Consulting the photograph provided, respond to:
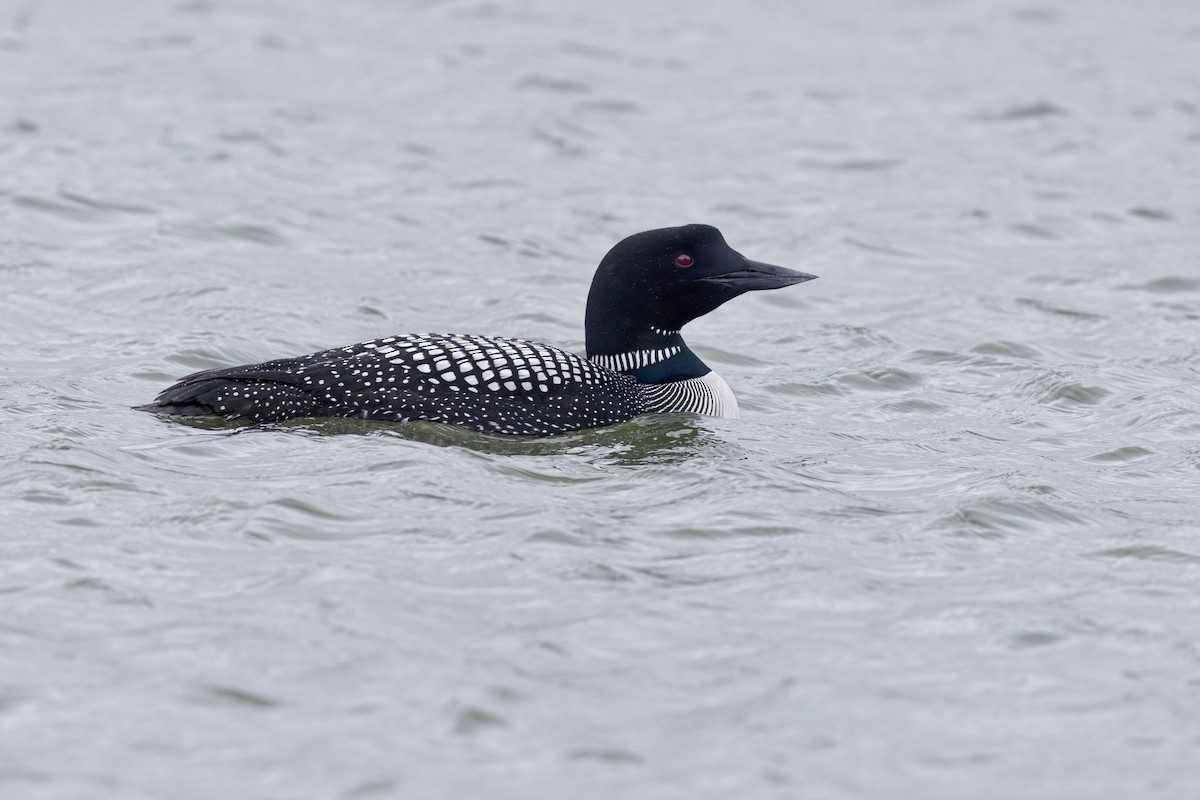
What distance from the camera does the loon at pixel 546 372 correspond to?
19.6 feet

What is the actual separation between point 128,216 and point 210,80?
10.3ft

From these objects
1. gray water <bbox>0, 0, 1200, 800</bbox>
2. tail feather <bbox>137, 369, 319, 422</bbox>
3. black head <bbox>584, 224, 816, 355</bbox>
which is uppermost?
black head <bbox>584, 224, 816, 355</bbox>

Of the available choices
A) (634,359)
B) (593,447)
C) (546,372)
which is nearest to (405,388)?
(546,372)

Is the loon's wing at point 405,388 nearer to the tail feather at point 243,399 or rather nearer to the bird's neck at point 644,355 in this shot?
the tail feather at point 243,399

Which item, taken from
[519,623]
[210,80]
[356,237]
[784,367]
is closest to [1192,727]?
[519,623]

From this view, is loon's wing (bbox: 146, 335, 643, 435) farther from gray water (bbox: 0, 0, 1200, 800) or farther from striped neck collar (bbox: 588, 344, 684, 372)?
striped neck collar (bbox: 588, 344, 684, 372)

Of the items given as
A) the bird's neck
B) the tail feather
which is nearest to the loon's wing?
the tail feather

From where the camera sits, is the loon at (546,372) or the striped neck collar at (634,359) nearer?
the loon at (546,372)

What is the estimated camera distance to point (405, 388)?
19.7 ft

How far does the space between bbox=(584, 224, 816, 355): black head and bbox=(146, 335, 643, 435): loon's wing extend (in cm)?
48

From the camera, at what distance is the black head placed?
654cm

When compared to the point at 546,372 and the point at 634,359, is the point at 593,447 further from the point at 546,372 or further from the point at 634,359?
the point at 634,359

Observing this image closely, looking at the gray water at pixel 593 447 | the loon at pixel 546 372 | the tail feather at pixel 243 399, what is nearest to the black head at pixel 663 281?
the loon at pixel 546 372

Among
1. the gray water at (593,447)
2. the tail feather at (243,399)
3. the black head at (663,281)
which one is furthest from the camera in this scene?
the black head at (663,281)
